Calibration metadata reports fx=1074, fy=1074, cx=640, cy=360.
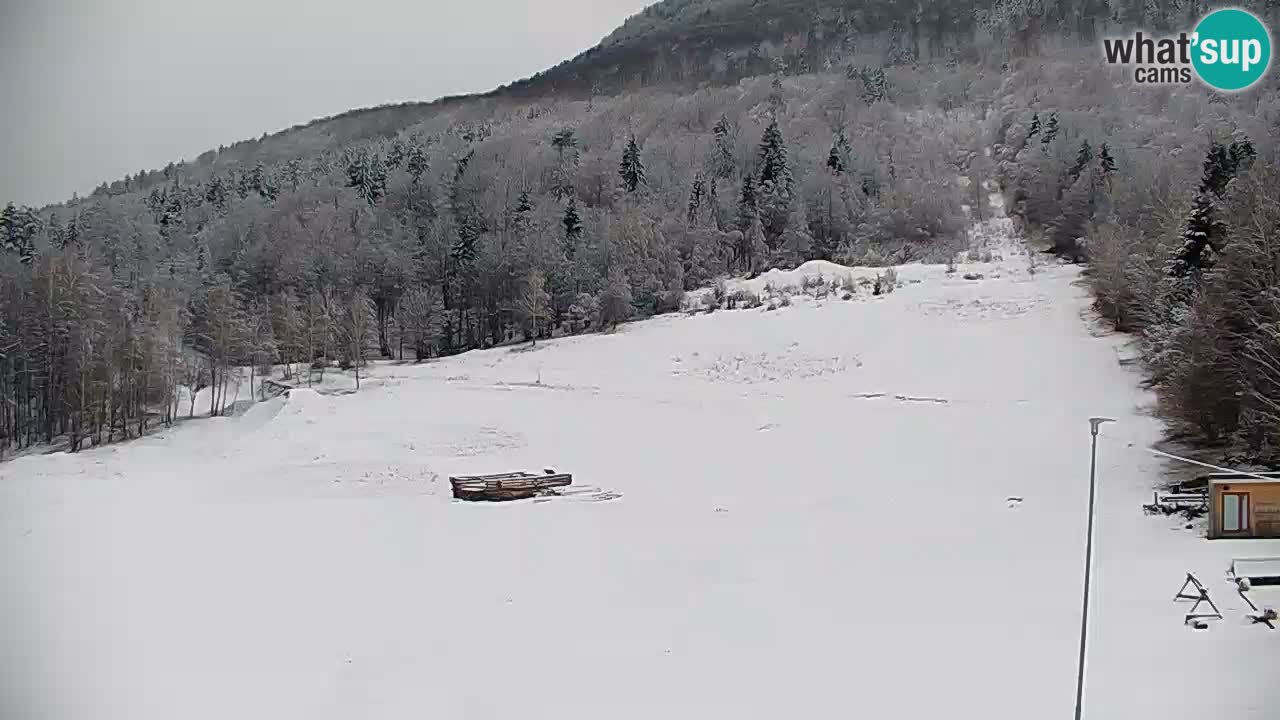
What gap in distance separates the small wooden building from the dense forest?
738 millimetres

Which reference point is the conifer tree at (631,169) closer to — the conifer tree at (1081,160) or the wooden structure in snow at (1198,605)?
the conifer tree at (1081,160)

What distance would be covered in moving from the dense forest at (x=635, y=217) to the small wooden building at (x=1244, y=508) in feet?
2.42

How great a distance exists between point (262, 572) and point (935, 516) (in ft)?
21.5

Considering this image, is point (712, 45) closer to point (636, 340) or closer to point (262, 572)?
point (636, 340)

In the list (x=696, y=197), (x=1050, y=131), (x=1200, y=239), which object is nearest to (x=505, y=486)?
(x=1200, y=239)

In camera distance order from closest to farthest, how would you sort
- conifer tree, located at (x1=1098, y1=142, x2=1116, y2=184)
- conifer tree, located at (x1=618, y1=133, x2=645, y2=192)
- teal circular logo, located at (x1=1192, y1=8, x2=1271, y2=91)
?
1. teal circular logo, located at (x1=1192, y1=8, x2=1271, y2=91)
2. conifer tree, located at (x1=1098, y1=142, x2=1116, y2=184)
3. conifer tree, located at (x1=618, y1=133, x2=645, y2=192)

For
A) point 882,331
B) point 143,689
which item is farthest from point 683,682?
point 882,331

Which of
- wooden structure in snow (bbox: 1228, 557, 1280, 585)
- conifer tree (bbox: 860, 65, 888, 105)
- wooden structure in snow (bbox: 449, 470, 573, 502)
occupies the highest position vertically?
conifer tree (bbox: 860, 65, 888, 105)

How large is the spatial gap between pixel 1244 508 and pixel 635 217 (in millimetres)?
26228

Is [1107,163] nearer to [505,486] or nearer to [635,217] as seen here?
[635,217]

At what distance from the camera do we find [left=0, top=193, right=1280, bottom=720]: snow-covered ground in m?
5.80

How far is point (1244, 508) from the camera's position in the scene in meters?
8.71

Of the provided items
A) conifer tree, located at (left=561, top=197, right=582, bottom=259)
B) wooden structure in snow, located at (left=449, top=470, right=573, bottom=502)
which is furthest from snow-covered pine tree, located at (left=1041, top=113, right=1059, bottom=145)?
wooden structure in snow, located at (left=449, top=470, right=573, bottom=502)

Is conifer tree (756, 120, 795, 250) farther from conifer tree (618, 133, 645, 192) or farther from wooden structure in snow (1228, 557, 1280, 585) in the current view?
wooden structure in snow (1228, 557, 1280, 585)
